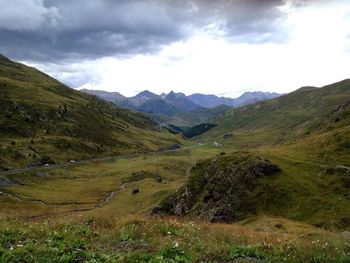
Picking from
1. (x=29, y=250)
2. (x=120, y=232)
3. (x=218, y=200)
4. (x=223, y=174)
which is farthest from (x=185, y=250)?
(x=223, y=174)

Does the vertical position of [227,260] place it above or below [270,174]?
above

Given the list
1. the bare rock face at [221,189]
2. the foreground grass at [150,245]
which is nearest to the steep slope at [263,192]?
the bare rock face at [221,189]

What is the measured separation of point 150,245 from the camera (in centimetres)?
1856

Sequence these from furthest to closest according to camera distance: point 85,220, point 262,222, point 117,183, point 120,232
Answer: point 117,183 → point 262,222 → point 85,220 → point 120,232

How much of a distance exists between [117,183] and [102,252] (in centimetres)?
16985

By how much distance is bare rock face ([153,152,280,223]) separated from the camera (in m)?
74.9

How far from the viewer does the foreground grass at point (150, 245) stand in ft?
54.0

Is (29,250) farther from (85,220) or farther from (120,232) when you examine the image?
(85,220)

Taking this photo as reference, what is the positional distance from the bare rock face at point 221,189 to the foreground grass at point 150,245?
52943 mm

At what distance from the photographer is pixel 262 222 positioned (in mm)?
63281

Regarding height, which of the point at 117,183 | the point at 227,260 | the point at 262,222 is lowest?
the point at 117,183

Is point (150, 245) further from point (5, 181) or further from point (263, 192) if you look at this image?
point (5, 181)

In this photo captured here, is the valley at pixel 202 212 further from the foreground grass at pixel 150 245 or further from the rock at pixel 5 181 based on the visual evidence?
the rock at pixel 5 181

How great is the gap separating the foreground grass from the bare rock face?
174 feet
